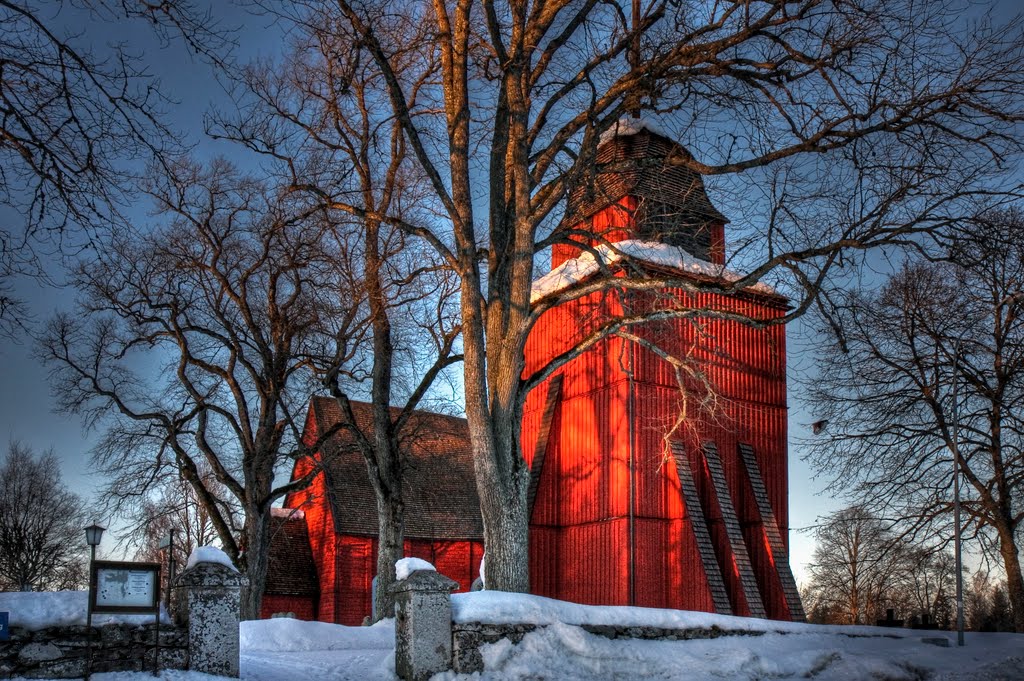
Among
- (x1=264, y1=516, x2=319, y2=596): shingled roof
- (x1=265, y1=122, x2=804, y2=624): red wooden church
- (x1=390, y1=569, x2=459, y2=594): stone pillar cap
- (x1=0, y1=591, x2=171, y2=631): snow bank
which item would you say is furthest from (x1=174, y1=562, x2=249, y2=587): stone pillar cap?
(x1=264, y1=516, x2=319, y2=596): shingled roof

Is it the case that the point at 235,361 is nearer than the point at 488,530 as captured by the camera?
No

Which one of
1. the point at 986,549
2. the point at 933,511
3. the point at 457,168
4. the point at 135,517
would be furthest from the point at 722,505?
the point at 135,517

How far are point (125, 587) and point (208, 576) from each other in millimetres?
909

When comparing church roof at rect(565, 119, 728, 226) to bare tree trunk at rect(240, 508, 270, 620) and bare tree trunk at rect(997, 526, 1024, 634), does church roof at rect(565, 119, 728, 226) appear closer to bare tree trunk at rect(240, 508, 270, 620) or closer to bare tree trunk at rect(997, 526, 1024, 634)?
bare tree trunk at rect(997, 526, 1024, 634)

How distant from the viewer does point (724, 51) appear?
51.3ft

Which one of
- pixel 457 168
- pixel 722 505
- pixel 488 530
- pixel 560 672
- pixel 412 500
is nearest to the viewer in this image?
pixel 560 672

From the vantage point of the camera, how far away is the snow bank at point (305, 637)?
16.4 m

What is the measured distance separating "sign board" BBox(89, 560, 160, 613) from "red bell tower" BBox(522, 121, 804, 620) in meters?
13.3

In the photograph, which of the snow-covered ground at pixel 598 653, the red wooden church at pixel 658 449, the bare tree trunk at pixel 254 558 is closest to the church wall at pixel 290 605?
the red wooden church at pixel 658 449

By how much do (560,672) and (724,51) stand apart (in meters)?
10.2

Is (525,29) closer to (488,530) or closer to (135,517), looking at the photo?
(488,530)

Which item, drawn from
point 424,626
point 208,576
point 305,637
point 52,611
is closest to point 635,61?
point 424,626

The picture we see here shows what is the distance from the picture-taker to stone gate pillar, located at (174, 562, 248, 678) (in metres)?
10.7

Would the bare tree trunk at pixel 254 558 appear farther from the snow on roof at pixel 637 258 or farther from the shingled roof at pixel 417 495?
the snow on roof at pixel 637 258
